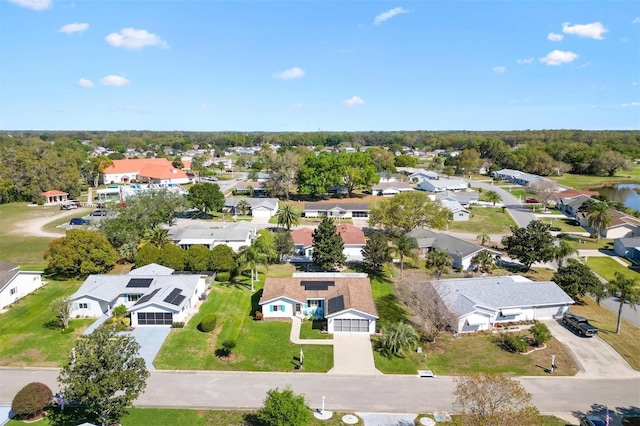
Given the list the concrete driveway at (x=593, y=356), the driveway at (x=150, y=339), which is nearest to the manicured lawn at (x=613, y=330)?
the concrete driveway at (x=593, y=356)

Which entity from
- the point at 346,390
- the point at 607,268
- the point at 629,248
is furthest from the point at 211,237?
the point at 629,248

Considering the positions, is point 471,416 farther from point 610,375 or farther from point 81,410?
point 81,410

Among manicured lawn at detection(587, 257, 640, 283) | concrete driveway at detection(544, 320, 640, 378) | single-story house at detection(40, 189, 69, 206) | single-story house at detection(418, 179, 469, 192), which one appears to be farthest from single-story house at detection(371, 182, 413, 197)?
single-story house at detection(40, 189, 69, 206)

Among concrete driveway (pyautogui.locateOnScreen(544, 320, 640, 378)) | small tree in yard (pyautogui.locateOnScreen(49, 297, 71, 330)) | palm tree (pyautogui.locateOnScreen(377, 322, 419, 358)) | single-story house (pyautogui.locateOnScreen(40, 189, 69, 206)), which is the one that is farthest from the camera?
single-story house (pyautogui.locateOnScreen(40, 189, 69, 206))

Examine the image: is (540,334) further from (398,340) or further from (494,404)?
(494,404)

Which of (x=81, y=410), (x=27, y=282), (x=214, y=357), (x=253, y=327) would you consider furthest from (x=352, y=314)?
(x=27, y=282)

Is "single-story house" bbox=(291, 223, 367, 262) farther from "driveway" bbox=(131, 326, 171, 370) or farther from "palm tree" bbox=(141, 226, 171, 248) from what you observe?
"driveway" bbox=(131, 326, 171, 370)

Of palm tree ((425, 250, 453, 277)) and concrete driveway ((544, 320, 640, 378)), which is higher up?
palm tree ((425, 250, 453, 277))
